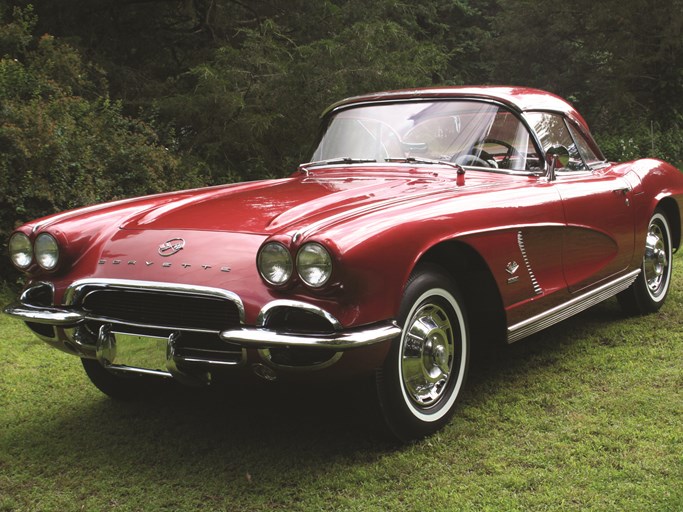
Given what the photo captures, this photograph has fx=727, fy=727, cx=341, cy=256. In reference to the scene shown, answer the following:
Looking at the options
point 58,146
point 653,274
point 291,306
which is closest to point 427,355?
point 291,306

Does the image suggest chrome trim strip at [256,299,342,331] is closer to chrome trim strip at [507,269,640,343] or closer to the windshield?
chrome trim strip at [507,269,640,343]

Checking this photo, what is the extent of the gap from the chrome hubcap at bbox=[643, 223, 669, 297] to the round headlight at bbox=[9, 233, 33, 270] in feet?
12.6

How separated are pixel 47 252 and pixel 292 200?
3.60 ft

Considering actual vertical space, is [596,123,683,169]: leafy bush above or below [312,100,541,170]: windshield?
below

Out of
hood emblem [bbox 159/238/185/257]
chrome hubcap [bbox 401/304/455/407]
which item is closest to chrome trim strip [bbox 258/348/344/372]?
chrome hubcap [bbox 401/304/455/407]

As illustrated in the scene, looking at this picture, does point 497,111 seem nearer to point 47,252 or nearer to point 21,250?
point 47,252

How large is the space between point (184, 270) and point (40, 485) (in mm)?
991

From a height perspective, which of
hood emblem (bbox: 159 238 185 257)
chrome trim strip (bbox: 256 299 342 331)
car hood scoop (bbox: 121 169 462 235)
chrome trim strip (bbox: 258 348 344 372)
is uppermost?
car hood scoop (bbox: 121 169 462 235)

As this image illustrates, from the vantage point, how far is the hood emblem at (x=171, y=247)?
9.60 ft

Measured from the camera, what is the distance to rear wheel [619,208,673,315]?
4.86 metres

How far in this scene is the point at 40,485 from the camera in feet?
9.15

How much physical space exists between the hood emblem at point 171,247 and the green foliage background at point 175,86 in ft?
5.57

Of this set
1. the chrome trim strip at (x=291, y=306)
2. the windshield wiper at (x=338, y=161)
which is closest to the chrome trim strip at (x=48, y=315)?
the chrome trim strip at (x=291, y=306)

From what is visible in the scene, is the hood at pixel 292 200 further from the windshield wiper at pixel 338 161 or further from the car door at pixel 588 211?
the car door at pixel 588 211
